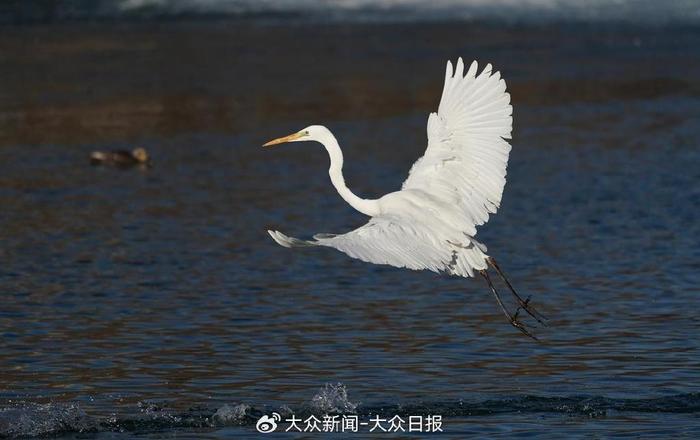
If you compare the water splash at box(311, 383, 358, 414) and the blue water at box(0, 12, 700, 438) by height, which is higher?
the blue water at box(0, 12, 700, 438)

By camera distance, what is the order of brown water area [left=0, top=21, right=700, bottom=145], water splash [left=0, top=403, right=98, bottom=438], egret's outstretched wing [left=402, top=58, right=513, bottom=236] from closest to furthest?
water splash [left=0, top=403, right=98, bottom=438]
egret's outstretched wing [left=402, top=58, right=513, bottom=236]
brown water area [left=0, top=21, right=700, bottom=145]

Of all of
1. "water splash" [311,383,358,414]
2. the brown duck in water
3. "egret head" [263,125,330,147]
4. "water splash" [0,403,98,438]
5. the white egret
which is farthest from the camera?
the brown duck in water

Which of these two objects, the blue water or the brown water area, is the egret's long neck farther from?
the brown water area

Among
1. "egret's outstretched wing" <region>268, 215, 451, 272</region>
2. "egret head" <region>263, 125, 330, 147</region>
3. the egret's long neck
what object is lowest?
"egret's outstretched wing" <region>268, 215, 451, 272</region>

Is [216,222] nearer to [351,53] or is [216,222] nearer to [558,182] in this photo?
[558,182]

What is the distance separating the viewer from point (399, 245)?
852cm

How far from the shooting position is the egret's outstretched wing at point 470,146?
956 centimetres

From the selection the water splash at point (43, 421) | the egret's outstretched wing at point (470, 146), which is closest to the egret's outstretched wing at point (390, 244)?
the egret's outstretched wing at point (470, 146)

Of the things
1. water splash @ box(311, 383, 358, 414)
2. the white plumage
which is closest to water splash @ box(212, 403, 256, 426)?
water splash @ box(311, 383, 358, 414)

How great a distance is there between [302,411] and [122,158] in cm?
1117

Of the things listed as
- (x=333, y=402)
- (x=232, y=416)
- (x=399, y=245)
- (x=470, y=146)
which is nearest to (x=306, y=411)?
(x=333, y=402)

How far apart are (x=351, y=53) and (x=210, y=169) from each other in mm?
9139

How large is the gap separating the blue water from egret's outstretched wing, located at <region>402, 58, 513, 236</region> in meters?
1.22

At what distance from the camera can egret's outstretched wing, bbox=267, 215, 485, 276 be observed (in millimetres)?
8195
